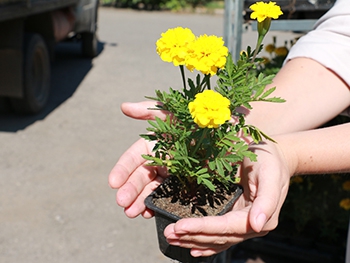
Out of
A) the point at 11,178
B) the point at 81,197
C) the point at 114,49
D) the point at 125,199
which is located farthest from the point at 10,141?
the point at 114,49

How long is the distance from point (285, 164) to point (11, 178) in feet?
10.6

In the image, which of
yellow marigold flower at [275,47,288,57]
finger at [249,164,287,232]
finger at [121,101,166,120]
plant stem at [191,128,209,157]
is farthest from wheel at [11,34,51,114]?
finger at [249,164,287,232]

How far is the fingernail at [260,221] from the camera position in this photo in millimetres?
1043

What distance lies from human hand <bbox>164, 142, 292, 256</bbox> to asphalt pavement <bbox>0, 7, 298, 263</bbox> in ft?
6.71

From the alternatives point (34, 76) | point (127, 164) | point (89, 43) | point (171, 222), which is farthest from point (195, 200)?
point (89, 43)

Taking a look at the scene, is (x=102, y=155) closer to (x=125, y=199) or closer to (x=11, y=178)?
(x=11, y=178)

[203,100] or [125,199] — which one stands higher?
[203,100]

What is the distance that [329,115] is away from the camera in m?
1.51

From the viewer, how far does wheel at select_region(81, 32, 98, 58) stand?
8.20m

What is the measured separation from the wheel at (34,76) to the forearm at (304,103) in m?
4.10

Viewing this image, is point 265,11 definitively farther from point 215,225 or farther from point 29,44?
point 29,44

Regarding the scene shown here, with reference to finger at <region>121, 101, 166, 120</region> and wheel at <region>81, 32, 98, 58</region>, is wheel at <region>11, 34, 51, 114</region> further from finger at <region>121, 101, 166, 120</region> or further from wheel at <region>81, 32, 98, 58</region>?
finger at <region>121, 101, 166, 120</region>

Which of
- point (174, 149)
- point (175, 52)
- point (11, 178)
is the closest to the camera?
point (175, 52)

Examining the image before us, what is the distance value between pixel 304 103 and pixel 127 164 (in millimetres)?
585
